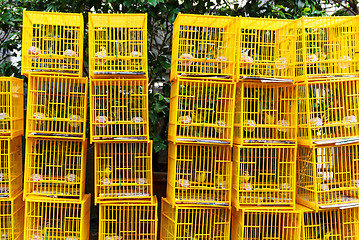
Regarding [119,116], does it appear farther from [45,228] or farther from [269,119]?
[269,119]

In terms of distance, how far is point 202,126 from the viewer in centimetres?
300

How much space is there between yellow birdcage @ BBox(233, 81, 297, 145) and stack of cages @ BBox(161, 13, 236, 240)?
119 millimetres

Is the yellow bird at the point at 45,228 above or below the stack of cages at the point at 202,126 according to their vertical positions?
below

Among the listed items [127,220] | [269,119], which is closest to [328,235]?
[269,119]

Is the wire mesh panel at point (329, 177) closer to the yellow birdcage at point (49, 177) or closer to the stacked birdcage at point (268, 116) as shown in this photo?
the stacked birdcage at point (268, 116)

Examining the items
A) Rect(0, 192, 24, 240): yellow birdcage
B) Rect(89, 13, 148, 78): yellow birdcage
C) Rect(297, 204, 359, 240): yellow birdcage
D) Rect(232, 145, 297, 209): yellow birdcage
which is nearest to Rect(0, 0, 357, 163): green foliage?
Rect(89, 13, 148, 78): yellow birdcage

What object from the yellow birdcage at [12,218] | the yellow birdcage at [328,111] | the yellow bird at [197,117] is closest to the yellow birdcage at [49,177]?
the yellow birdcage at [12,218]

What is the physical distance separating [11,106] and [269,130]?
105 inches

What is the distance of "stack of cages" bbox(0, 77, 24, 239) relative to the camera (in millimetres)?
3035

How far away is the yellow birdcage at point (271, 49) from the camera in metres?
2.99

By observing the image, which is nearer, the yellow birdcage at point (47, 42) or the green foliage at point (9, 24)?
the yellow birdcage at point (47, 42)

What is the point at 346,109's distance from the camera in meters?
3.01

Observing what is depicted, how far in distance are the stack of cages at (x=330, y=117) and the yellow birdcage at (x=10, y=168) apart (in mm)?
3004

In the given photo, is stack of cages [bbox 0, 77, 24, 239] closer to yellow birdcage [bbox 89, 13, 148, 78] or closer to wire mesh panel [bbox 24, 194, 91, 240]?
wire mesh panel [bbox 24, 194, 91, 240]
